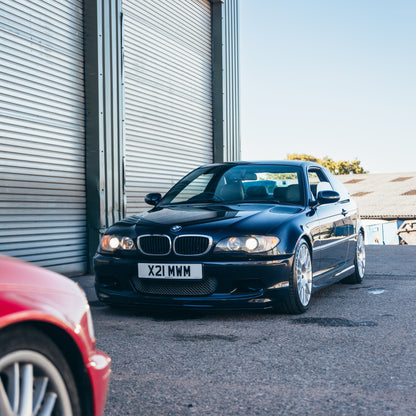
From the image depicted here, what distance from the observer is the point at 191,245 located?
5477mm

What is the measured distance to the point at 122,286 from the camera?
568 cm

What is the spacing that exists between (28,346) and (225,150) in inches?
510

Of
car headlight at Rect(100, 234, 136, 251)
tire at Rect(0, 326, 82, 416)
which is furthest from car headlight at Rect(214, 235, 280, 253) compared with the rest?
tire at Rect(0, 326, 82, 416)

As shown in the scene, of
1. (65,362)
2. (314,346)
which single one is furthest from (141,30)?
(65,362)

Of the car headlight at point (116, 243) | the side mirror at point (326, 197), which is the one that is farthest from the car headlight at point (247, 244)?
the side mirror at point (326, 197)

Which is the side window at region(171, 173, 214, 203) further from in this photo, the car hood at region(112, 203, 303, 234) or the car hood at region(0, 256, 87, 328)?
the car hood at region(0, 256, 87, 328)

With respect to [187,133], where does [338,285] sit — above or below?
below

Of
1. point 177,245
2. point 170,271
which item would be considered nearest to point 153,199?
point 177,245

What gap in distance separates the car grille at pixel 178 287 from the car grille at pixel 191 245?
0.25 m

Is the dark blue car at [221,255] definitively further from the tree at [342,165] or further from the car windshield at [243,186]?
the tree at [342,165]

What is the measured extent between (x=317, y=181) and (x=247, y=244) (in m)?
2.21

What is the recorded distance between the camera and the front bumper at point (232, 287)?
5359 millimetres

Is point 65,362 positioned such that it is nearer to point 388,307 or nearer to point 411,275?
point 388,307

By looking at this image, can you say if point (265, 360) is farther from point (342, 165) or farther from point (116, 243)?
point (342, 165)
